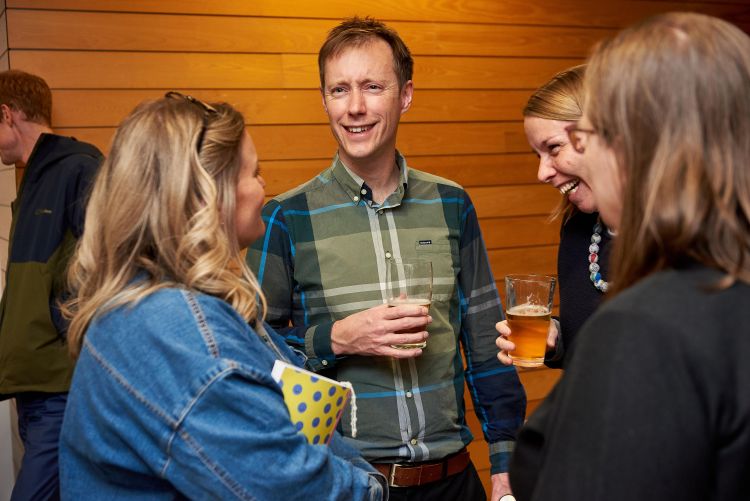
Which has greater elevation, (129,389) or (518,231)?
(129,389)

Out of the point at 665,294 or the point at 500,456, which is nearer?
the point at 665,294

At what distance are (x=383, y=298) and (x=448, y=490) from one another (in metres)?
0.52

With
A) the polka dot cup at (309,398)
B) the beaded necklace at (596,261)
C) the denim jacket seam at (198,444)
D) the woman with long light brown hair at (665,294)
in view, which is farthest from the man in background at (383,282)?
the woman with long light brown hair at (665,294)

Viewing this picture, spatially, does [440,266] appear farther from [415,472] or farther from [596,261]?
[415,472]

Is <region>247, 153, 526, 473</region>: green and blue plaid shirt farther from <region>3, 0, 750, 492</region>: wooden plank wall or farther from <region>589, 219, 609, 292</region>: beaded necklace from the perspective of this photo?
<region>3, 0, 750, 492</region>: wooden plank wall

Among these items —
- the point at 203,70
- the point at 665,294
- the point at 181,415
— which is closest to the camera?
the point at 665,294

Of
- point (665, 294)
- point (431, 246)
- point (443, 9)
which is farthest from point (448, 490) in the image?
point (443, 9)

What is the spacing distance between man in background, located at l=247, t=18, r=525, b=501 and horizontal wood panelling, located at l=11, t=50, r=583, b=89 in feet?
3.91

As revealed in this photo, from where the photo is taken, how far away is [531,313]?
5.83ft

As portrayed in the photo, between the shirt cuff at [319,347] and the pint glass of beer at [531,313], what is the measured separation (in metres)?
0.47

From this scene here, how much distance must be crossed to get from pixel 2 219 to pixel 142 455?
285 centimetres

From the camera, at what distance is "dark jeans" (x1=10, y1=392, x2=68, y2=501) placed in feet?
9.64

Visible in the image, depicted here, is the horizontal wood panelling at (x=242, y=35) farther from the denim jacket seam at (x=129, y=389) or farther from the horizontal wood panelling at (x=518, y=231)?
the denim jacket seam at (x=129, y=389)

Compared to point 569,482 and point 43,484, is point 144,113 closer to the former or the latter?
point 569,482
